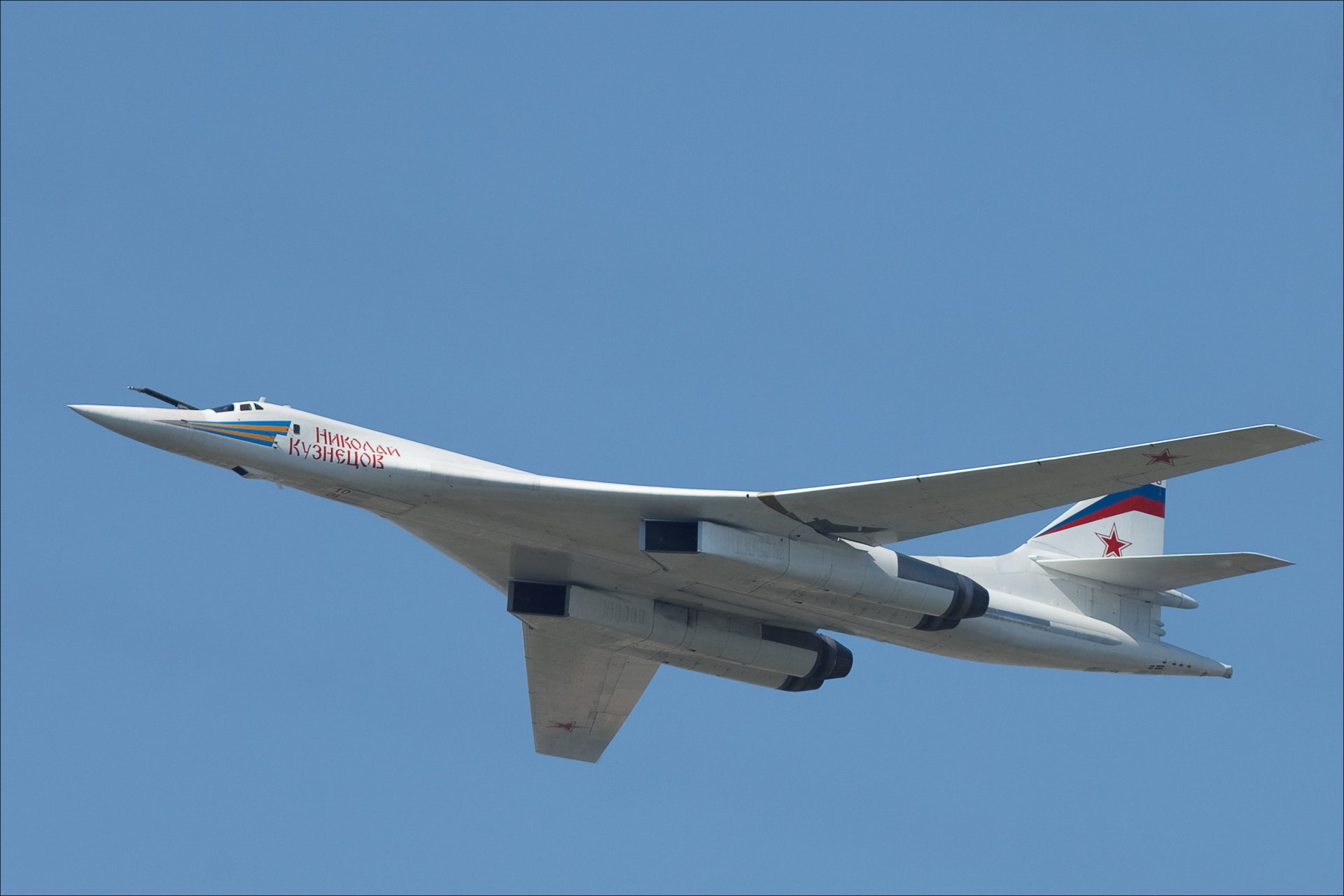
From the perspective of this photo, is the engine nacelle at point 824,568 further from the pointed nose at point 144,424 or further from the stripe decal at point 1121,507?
the pointed nose at point 144,424

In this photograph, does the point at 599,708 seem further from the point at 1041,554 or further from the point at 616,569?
the point at 1041,554

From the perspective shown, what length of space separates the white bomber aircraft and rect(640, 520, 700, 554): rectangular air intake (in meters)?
0.02

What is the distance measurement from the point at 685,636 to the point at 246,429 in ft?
23.2

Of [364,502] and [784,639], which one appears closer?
[364,502]

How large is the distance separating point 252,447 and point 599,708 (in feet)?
31.2

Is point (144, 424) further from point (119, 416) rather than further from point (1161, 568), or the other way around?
point (1161, 568)

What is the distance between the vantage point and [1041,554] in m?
24.7

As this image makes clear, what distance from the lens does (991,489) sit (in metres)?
19.7

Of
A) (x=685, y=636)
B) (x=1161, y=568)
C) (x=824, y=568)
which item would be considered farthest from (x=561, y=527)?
(x=1161, y=568)

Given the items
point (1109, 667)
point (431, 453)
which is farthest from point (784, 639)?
point (431, 453)

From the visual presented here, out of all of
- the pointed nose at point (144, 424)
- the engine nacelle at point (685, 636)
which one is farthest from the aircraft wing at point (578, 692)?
the pointed nose at point (144, 424)

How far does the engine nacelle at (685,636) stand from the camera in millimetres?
22359

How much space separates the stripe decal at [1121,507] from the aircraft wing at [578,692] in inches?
269

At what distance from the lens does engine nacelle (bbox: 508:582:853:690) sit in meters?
22.4
